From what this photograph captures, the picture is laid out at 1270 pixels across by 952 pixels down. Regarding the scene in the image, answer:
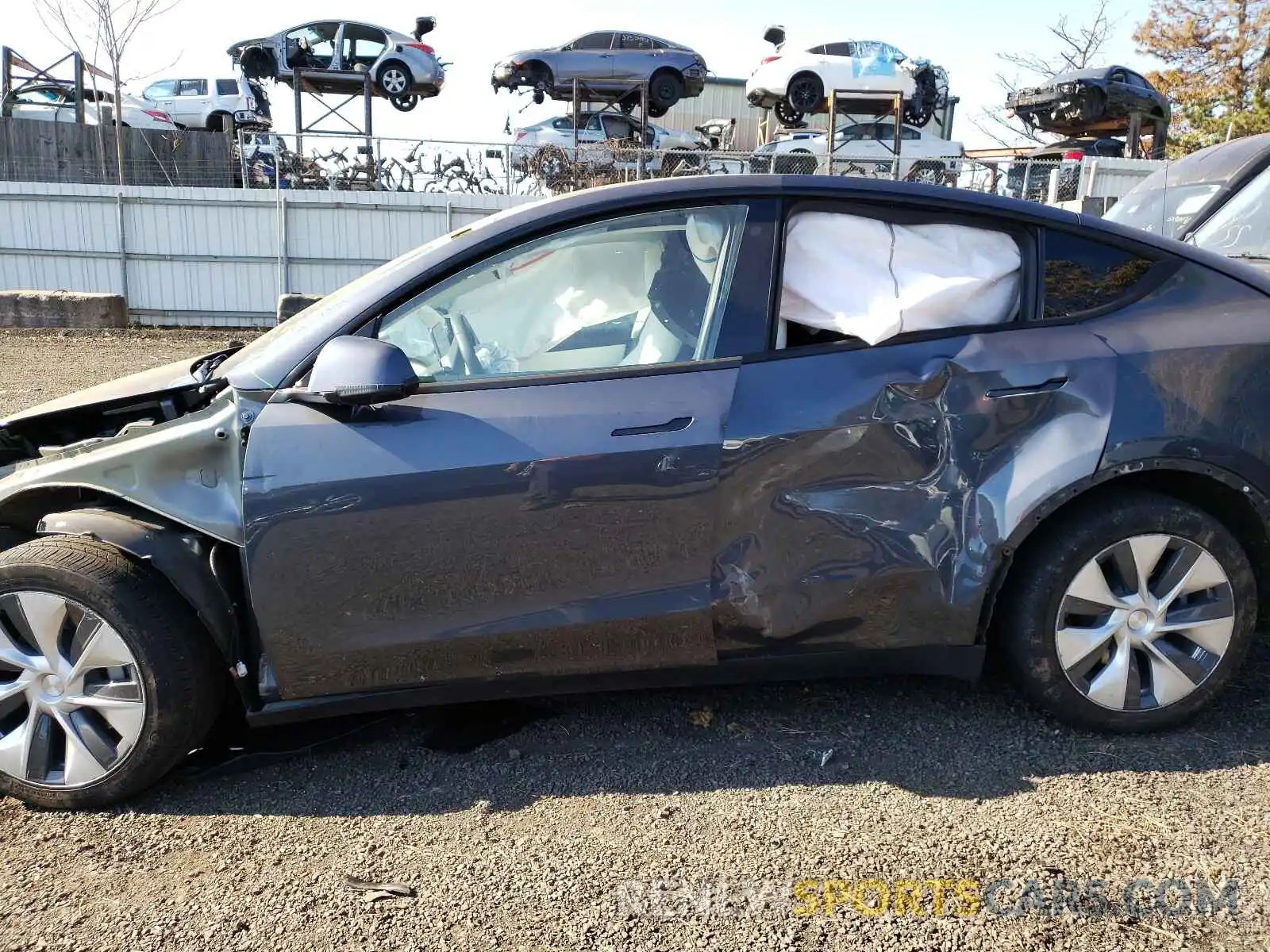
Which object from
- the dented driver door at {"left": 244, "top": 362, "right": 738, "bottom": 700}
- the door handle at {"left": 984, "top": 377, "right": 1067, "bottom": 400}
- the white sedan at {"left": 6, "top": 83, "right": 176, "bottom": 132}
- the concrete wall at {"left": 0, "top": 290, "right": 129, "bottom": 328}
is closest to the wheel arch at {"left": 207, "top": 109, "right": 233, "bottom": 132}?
the white sedan at {"left": 6, "top": 83, "right": 176, "bottom": 132}

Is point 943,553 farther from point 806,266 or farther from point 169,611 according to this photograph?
point 169,611

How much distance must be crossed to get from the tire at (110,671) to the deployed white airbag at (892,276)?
78.9 inches

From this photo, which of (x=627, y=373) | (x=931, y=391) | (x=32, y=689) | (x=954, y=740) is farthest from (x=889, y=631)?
(x=32, y=689)

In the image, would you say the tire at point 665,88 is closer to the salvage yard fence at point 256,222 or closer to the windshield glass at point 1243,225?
the salvage yard fence at point 256,222

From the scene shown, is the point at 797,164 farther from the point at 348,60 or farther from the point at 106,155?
the point at 106,155

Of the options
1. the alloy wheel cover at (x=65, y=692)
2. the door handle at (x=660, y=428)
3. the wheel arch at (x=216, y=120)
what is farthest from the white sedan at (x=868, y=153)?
the wheel arch at (x=216, y=120)

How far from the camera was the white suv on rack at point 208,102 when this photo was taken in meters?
21.1

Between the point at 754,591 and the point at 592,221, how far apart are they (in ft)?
3.95

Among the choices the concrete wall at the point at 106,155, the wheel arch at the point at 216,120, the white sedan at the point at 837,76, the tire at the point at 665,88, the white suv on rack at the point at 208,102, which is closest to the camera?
the concrete wall at the point at 106,155

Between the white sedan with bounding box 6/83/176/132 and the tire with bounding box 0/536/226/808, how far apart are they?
1882 centimetres

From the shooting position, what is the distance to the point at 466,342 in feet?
9.37

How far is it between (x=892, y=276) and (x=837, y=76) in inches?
741

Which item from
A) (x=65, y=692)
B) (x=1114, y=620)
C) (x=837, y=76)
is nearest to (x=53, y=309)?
(x=65, y=692)

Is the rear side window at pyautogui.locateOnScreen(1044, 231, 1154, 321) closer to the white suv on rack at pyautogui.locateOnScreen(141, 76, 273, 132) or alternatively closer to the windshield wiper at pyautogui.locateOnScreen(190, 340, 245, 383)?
the windshield wiper at pyautogui.locateOnScreen(190, 340, 245, 383)
